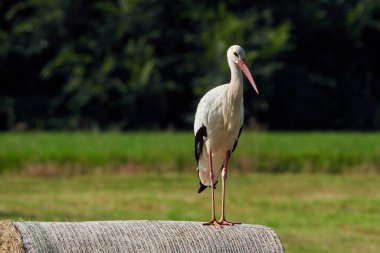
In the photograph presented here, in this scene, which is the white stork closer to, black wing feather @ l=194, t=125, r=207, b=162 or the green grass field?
black wing feather @ l=194, t=125, r=207, b=162

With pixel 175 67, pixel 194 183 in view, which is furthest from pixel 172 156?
pixel 175 67

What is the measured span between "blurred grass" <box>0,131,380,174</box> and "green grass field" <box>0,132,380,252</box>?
0.8 inches

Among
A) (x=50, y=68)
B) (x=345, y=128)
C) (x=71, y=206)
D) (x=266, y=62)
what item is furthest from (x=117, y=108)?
(x=71, y=206)

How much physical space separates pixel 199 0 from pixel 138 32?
2.32 metres

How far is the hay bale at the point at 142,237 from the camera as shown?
8.69 meters

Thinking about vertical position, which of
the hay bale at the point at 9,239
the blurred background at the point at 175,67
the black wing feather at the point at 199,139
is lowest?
the hay bale at the point at 9,239

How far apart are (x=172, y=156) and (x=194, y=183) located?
2350 mm

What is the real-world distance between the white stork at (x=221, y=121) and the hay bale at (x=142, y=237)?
0.92 ft

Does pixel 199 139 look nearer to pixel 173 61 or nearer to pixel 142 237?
pixel 142 237

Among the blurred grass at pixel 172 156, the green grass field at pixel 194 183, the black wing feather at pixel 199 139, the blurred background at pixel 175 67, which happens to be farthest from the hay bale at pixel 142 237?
the blurred background at pixel 175 67

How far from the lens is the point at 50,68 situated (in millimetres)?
38844

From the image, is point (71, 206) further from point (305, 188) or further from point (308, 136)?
point (308, 136)

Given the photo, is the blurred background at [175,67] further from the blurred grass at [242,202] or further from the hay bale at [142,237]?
the hay bale at [142,237]

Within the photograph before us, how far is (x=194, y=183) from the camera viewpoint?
23.2 metres
